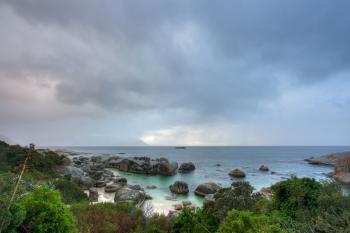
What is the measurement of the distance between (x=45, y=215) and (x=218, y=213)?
318 inches

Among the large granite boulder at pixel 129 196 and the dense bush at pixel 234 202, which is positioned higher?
the dense bush at pixel 234 202

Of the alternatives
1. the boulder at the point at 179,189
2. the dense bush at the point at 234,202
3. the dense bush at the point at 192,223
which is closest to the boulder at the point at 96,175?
the boulder at the point at 179,189

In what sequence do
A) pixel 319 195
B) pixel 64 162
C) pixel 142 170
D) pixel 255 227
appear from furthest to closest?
pixel 142 170 → pixel 64 162 → pixel 319 195 → pixel 255 227

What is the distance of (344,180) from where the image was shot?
3512 cm

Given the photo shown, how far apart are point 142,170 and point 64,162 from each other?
16579mm

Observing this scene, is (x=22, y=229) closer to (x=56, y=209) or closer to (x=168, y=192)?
(x=56, y=209)

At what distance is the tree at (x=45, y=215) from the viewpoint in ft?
18.8

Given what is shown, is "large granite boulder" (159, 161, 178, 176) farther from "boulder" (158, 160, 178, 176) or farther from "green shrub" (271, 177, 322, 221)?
"green shrub" (271, 177, 322, 221)

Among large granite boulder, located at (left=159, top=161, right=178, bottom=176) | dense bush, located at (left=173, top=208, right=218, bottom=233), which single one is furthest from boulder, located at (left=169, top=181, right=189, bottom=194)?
dense bush, located at (left=173, top=208, right=218, bottom=233)

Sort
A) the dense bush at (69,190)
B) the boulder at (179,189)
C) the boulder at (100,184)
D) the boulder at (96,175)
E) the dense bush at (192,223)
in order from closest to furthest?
1. the dense bush at (192,223)
2. the dense bush at (69,190)
3. the boulder at (179,189)
4. the boulder at (100,184)
5. the boulder at (96,175)

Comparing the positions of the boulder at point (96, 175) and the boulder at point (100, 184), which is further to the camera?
the boulder at point (96, 175)

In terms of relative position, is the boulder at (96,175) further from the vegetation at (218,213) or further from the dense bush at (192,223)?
the dense bush at (192,223)

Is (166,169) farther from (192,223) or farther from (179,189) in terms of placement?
(192,223)

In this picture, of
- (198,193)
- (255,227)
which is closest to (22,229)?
(255,227)
